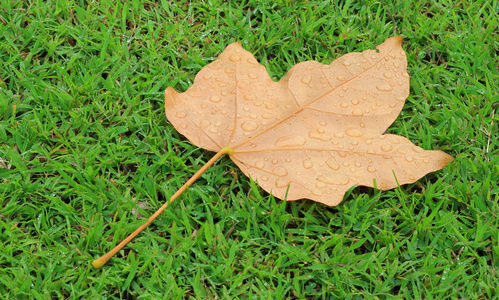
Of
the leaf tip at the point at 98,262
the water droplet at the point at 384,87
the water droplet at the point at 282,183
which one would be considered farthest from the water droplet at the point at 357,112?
the leaf tip at the point at 98,262

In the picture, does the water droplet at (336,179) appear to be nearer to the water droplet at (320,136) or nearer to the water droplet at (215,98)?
the water droplet at (320,136)

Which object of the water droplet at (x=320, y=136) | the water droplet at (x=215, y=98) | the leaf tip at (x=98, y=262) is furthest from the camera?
the water droplet at (x=215, y=98)

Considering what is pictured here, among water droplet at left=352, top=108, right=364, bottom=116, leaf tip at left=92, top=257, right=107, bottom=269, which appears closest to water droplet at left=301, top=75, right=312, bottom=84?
→ water droplet at left=352, top=108, right=364, bottom=116

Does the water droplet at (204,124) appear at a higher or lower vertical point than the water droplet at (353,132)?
lower

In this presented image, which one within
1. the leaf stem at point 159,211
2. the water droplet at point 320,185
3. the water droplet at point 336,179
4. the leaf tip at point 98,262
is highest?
the water droplet at point 336,179

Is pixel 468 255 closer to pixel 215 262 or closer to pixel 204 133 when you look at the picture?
pixel 215 262

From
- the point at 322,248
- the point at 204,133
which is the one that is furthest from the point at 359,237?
the point at 204,133
